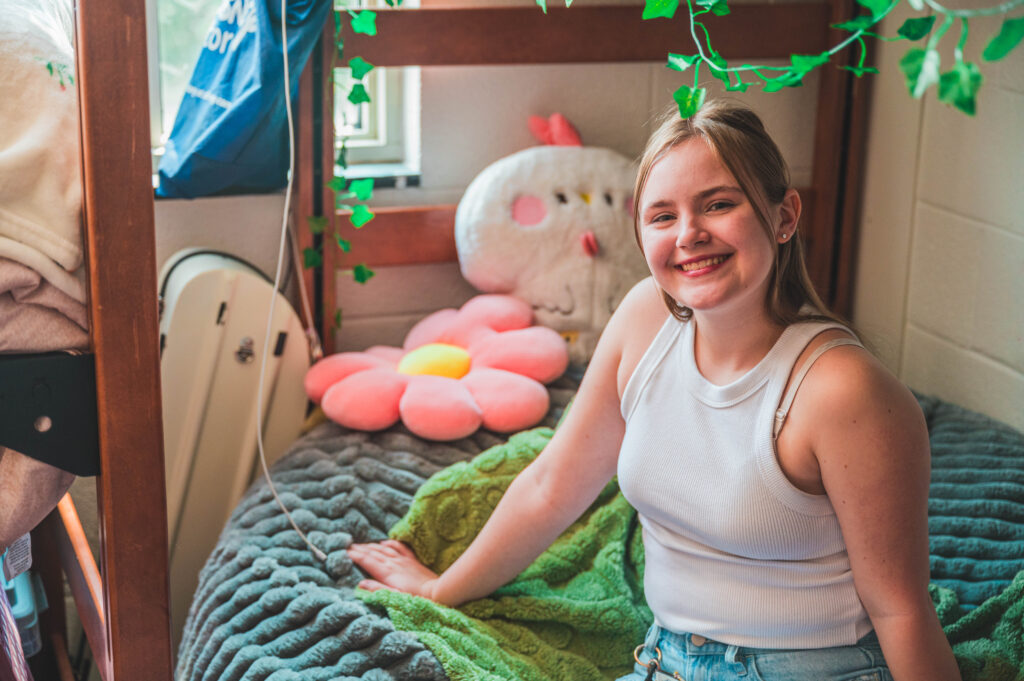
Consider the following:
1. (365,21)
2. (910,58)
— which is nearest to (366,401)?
(365,21)

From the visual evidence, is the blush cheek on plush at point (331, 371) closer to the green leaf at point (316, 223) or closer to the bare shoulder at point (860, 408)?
the green leaf at point (316, 223)

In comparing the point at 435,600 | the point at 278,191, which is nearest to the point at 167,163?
the point at 278,191

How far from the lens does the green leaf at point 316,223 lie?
1.78 metres

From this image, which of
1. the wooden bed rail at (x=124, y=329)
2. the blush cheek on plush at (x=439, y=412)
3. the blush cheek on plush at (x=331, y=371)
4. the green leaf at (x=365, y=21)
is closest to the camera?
the wooden bed rail at (x=124, y=329)

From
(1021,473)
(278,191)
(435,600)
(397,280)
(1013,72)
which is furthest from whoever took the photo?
(397,280)

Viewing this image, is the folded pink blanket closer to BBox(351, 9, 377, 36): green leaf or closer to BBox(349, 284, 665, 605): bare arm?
BBox(349, 284, 665, 605): bare arm

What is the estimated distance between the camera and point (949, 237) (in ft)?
6.06

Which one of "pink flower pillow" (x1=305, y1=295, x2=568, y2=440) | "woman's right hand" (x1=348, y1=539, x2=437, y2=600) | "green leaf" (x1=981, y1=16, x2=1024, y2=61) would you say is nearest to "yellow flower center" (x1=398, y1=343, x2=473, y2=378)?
"pink flower pillow" (x1=305, y1=295, x2=568, y2=440)

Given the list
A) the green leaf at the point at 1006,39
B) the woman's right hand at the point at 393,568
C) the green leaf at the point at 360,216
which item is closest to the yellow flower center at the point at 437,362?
the green leaf at the point at 360,216

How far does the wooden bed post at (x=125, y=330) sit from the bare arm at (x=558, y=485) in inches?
16.5

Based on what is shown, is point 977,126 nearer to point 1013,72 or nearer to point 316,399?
point 1013,72

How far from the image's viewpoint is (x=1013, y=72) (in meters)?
1.68

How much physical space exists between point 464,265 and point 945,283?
0.85 m

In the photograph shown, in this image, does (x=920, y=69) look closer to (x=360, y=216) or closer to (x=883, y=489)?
(x=883, y=489)
